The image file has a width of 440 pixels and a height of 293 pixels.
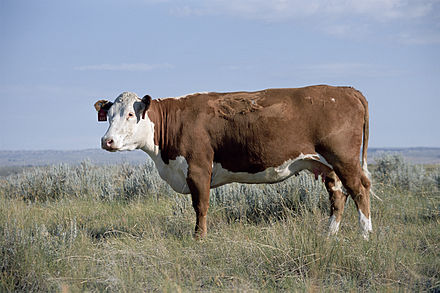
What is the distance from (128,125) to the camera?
22.0ft

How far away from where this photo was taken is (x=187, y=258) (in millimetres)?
5543

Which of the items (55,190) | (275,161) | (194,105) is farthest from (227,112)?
(55,190)

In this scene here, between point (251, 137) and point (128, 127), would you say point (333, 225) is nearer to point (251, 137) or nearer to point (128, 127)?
point (251, 137)

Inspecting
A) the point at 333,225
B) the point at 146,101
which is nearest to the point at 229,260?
the point at 333,225

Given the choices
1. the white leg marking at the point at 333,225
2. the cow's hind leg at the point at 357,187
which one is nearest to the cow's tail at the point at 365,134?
the cow's hind leg at the point at 357,187

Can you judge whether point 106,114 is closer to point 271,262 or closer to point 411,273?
point 271,262

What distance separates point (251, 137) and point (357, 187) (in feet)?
5.45

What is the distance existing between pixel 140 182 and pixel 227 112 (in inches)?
201

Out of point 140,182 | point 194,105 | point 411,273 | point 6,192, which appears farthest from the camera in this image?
point 6,192

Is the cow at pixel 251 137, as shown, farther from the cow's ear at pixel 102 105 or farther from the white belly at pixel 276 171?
the cow's ear at pixel 102 105

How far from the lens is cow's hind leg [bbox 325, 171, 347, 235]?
7.02 metres

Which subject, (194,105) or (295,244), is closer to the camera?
(295,244)

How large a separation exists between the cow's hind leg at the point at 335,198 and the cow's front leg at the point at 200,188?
1928mm

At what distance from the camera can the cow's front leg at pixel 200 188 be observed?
21.6 feet
